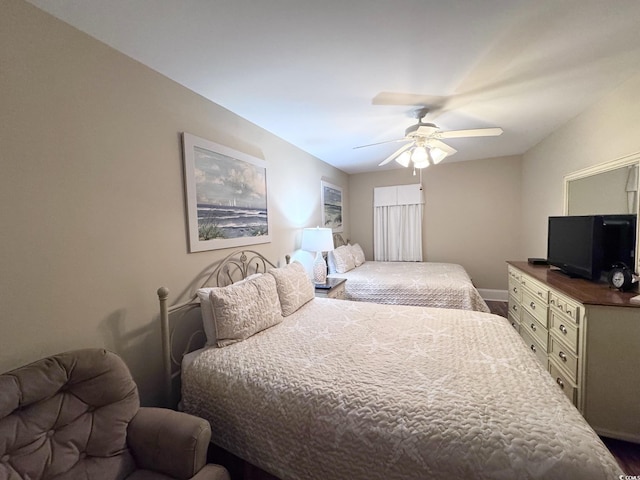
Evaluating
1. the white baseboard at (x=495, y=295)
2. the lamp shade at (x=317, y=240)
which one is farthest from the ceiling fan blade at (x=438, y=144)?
the white baseboard at (x=495, y=295)

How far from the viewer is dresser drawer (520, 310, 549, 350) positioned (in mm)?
2275

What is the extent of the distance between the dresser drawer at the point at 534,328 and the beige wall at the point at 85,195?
115 inches

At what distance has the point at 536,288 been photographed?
2443mm

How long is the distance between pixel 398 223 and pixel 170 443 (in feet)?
15.3

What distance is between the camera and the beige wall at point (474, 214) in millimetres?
4488

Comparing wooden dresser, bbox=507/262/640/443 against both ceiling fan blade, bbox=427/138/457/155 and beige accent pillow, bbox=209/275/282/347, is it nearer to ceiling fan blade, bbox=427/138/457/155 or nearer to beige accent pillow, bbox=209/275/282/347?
ceiling fan blade, bbox=427/138/457/155

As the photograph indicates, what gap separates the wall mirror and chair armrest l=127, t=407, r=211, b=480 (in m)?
3.08

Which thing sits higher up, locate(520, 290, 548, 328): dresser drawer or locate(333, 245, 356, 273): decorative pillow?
locate(333, 245, 356, 273): decorative pillow

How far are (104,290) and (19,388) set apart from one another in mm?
556

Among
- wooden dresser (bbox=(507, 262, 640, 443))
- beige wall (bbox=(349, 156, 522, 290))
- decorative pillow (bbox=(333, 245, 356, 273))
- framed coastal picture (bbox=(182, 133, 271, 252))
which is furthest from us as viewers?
beige wall (bbox=(349, 156, 522, 290))

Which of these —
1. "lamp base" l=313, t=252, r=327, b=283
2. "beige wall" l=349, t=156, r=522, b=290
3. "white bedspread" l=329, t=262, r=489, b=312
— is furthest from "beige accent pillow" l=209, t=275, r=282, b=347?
"beige wall" l=349, t=156, r=522, b=290

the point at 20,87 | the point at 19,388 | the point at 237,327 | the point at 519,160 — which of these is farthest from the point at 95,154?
the point at 519,160

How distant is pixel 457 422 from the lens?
99 centimetres

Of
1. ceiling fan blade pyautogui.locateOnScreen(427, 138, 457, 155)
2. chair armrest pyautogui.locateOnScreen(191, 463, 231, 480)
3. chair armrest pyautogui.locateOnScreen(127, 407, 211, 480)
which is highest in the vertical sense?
ceiling fan blade pyautogui.locateOnScreen(427, 138, 457, 155)
